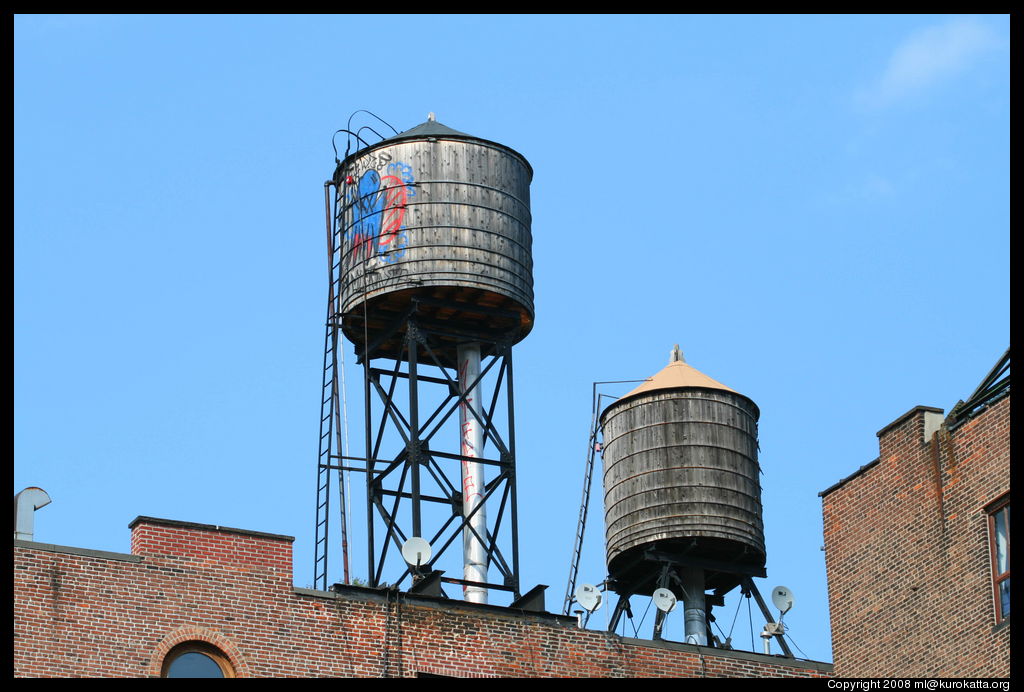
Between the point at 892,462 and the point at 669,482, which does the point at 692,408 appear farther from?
the point at 892,462

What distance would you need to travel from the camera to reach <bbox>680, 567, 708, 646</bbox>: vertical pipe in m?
38.9

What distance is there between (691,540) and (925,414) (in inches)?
353

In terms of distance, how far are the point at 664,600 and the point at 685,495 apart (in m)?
2.25

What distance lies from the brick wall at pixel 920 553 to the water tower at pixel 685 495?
722 cm

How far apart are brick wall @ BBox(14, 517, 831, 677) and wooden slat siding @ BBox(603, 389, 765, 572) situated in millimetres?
4060

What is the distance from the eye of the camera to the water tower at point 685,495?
3897cm

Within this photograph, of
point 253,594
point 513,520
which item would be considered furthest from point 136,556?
point 513,520

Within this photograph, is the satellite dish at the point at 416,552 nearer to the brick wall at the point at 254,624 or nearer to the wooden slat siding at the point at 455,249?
the brick wall at the point at 254,624

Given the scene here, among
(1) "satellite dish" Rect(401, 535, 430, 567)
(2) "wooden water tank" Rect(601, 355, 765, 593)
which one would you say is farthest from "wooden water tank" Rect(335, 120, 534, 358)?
(1) "satellite dish" Rect(401, 535, 430, 567)

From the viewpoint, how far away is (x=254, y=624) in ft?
105

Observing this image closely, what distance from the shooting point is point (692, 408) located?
39.7m

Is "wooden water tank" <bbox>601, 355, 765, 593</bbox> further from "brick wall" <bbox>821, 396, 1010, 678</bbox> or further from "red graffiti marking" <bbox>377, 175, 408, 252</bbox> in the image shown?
"brick wall" <bbox>821, 396, 1010, 678</bbox>

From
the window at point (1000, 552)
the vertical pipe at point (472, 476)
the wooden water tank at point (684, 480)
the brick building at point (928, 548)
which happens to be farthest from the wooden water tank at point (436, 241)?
the window at point (1000, 552)

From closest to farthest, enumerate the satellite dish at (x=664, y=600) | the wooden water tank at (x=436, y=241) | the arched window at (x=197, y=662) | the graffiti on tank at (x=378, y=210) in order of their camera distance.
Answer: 1. the arched window at (x=197, y=662)
2. the satellite dish at (x=664, y=600)
3. the wooden water tank at (x=436, y=241)
4. the graffiti on tank at (x=378, y=210)
